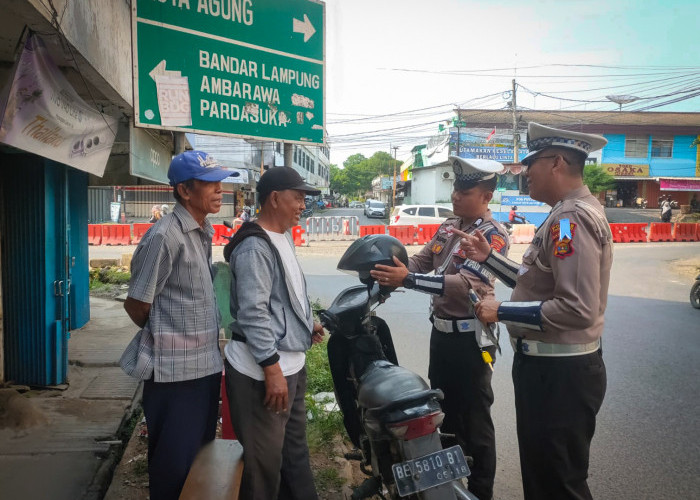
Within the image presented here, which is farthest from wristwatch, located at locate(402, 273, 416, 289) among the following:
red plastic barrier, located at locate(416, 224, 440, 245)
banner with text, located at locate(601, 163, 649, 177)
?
banner with text, located at locate(601, 163, 649, 177)

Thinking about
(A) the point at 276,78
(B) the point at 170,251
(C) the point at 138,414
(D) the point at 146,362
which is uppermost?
(A) the point at 276,78

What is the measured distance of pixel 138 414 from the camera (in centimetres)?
391

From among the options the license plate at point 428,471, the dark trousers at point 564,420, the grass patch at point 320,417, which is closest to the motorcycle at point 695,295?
the grass patch at point 320,417

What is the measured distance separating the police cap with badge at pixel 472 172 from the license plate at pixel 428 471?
4.79ft

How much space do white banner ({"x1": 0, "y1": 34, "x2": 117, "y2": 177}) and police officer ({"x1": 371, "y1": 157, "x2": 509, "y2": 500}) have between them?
6.23 ft

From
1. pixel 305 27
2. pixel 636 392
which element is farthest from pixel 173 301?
pixel 636 392

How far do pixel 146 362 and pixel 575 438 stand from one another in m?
1.76

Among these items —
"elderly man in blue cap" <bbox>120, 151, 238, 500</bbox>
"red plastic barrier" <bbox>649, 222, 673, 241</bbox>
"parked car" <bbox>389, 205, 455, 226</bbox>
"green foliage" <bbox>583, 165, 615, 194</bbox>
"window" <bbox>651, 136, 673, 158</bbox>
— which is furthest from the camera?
"window" <bbox>651, 136, 673, 158</bbox>

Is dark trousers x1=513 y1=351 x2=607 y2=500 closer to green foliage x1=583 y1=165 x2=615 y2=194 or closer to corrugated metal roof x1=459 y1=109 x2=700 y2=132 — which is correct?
green foliage x1=583 y1=165 x2=615 y2=194

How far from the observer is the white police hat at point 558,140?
2.11 m

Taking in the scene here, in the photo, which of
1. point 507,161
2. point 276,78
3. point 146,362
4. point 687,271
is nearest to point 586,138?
point 146,362

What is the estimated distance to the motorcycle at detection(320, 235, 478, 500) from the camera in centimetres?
185

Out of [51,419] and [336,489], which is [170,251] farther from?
[51,419]

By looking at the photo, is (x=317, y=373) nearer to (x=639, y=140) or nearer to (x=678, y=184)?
(x=639, y=140)
